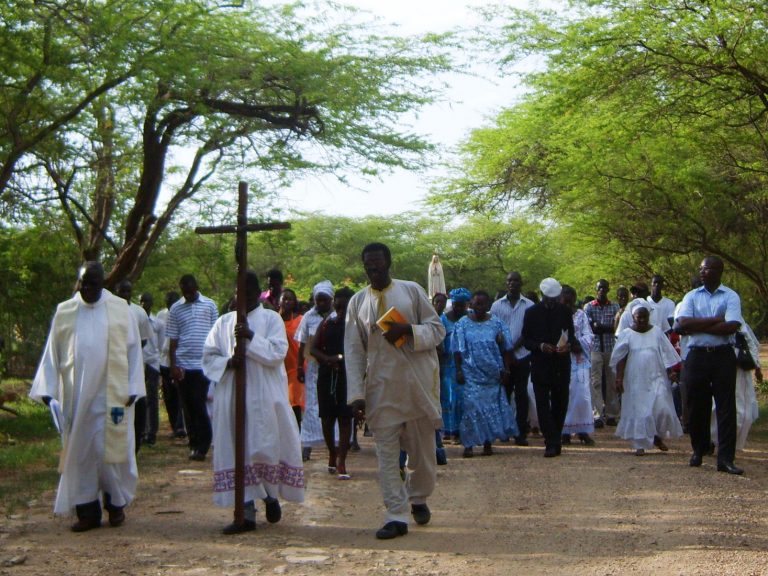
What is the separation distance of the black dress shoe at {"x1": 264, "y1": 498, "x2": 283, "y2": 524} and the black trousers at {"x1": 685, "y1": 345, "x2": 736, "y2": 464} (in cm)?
449

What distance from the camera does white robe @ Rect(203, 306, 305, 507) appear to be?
8.36 metres

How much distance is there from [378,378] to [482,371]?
490cm

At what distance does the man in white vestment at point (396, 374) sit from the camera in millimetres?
8336

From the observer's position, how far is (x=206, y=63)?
16328 mm

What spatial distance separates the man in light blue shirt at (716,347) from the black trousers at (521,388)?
3382 millimetres

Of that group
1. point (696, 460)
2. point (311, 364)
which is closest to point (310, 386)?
point (311, 364)

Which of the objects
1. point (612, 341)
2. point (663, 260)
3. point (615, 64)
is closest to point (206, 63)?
point (615, 64)

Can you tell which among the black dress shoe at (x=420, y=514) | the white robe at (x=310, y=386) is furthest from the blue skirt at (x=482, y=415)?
the black dress shoe at (x=420, y=514)

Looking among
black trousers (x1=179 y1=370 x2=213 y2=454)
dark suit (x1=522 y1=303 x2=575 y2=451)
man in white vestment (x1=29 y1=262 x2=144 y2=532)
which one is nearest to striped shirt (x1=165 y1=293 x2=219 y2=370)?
black trousers (x1=179 y1=370 x2=213 y2=454)

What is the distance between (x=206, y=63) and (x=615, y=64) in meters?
5.53

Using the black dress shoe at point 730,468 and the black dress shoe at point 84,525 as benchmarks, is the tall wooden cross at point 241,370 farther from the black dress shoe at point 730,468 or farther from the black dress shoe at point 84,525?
the black dress shoe at point 730,468

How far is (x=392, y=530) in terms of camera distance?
8008 millimetres

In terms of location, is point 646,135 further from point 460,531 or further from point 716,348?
point 460,531

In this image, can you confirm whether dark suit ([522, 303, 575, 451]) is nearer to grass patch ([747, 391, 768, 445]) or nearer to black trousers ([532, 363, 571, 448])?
black trousers ([532, 363, 571, 448])
